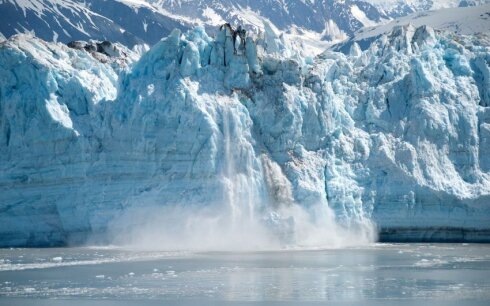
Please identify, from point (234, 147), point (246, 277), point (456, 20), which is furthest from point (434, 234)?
point (456, 20)

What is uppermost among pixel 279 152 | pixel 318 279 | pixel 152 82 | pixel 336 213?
pixel 152 82

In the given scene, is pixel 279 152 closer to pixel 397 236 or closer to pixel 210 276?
pixel 397 236

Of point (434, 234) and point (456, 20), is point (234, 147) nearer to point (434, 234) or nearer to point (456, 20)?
point (434, 234)

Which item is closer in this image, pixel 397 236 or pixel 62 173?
pixel 62 173

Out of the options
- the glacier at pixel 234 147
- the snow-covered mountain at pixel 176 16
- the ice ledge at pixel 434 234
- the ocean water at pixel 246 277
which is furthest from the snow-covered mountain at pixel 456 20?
the ocean water at pixel 246 277

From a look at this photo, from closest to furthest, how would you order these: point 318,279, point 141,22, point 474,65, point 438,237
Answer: point 318,279 < point 438,237 < point 474,65 < point 141,22

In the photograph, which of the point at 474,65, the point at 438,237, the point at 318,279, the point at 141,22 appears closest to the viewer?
the point at 318,279

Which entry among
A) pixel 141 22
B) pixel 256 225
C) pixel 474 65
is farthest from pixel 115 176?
pixel 141 22

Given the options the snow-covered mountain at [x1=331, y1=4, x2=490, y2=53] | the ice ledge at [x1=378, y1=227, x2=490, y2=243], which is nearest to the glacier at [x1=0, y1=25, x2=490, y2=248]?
the ice ledge at [x1=378, y1=227, x2=490, y2=243]

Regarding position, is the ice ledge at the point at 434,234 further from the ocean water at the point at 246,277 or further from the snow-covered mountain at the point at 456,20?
the snow-covered mountain at the point at 456,20
